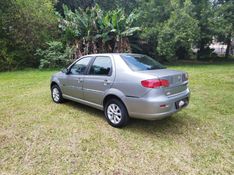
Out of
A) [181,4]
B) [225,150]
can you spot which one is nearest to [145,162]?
[225,150]

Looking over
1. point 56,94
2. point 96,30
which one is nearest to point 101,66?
point 56,94

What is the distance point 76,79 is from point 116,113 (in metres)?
1.53

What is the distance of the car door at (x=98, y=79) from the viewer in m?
4.40

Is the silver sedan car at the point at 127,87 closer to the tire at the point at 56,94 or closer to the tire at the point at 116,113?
the tire at the point at 116,113

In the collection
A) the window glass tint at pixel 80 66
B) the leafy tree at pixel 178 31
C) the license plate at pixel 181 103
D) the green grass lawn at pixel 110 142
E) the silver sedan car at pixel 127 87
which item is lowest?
the green grass lawn at pixel 110 142

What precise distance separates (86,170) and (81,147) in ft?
2.16

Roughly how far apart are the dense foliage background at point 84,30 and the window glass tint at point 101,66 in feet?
28.5

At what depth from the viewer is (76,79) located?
5195 millimetres

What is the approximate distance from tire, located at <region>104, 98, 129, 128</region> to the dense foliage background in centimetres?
944

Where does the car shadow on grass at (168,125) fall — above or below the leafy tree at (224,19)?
below

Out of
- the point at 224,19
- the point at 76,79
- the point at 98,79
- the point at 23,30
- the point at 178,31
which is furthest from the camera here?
the point at 224,19

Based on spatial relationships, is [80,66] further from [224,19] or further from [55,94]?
[224,19]

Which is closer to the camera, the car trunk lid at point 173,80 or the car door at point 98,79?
the car trunk lid at point 173,80

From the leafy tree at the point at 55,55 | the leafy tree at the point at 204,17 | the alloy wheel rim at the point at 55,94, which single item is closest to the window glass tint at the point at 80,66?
the alloy wheel rim at the point at 55,94
